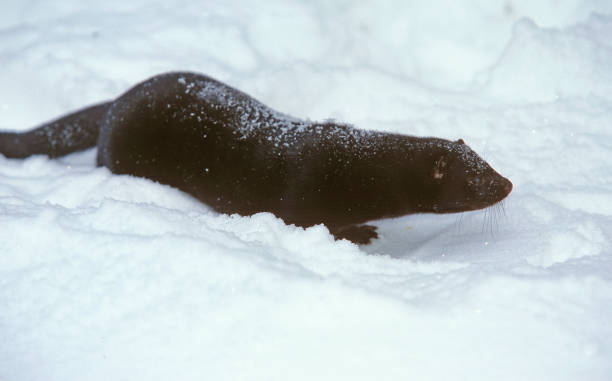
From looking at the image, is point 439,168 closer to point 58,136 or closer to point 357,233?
point 357,233

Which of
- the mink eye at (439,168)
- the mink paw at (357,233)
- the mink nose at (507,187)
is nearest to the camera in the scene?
the mink nose at (507,187)

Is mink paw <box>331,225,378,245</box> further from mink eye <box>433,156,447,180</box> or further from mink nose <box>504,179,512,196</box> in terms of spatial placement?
mink nose <box>504,179,512,196</box>

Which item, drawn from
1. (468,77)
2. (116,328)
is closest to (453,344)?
(116,328)

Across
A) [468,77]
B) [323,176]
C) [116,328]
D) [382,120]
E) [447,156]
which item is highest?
[468,77]

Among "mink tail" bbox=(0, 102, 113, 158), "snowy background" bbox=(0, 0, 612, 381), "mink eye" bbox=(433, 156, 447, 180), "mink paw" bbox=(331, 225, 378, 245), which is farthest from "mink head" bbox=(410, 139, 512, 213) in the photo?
"mink tail" bbox=(0, 102, 113, 158)

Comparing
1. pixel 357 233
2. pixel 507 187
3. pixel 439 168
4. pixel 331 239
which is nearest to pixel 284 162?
pixel 357 233

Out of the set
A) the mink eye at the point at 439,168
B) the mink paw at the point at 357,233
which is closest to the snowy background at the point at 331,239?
the mink paw at the point at 357,233

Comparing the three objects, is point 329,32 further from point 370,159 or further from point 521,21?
point 370,159

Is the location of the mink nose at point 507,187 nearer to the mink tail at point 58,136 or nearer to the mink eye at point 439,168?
the mink eye at point 439,168
